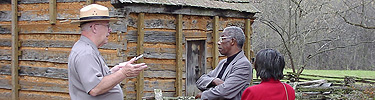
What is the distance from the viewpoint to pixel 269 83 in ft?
12.4

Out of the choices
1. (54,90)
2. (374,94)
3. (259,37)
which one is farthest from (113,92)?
(259,37)

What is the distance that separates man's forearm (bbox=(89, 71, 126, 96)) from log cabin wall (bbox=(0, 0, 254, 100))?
207 inches

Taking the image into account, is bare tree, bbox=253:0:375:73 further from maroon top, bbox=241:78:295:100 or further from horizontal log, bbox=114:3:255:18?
maroon top, bbox=241:78:295:100

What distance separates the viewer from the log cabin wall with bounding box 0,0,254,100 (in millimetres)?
9086

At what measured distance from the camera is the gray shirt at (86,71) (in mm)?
3584

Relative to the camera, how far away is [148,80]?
9.62 m

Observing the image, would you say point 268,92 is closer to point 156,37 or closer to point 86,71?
point 86,71

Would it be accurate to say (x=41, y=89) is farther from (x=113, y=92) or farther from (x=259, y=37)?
(x=259, y=37)

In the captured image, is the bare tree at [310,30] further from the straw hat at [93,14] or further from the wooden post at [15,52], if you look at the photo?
the straw hat at [93,14]

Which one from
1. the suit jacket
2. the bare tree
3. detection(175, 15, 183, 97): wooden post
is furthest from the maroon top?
the bare tree

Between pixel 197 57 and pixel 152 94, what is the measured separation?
161 centimetres

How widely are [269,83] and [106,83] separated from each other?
4.50ft

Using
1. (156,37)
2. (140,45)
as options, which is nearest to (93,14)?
(140,45)

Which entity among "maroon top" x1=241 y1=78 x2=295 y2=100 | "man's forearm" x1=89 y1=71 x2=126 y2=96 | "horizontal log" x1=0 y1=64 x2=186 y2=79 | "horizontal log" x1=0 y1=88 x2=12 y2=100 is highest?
"man's forearm" x1=89 y1=71 x2=126 y2=96
